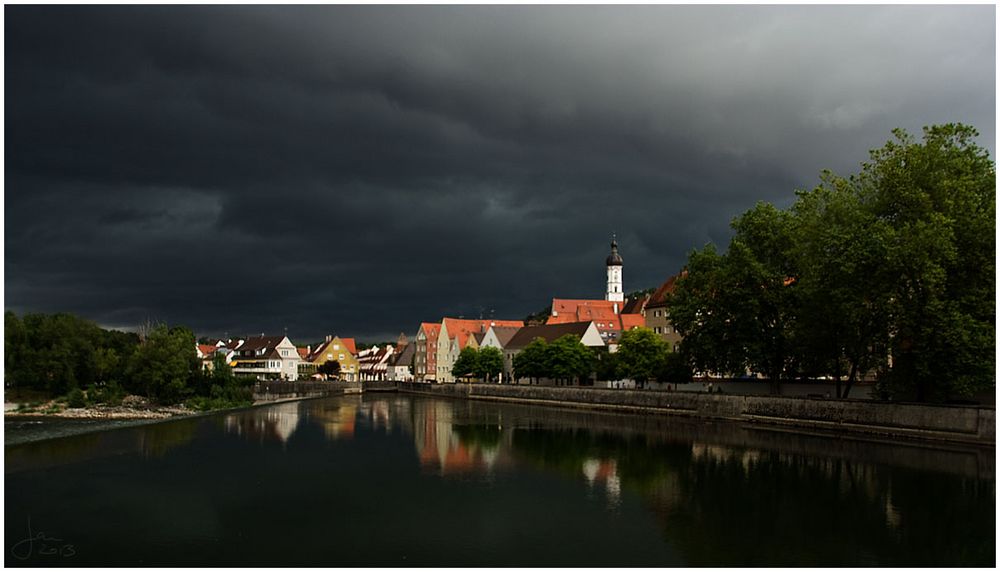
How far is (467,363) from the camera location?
3895 inches

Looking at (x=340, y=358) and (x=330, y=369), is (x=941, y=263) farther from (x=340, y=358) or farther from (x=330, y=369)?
(x=340, y=358)

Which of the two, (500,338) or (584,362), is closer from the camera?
(584,362)

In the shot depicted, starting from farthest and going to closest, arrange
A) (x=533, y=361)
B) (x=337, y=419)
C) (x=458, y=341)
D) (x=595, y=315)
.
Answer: (x=458, y=341)
(x=595, y=315)
(x=533, y=361)
(x=337, y=419)

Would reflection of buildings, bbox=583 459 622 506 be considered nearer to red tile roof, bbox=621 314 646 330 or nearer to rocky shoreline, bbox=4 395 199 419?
rocky shoreline, bbox=4 395 199 419

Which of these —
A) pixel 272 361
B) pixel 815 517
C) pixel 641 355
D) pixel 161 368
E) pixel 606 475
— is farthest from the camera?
pixel 272 361

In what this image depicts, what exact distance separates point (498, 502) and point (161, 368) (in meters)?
45.7

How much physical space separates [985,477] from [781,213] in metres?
25.8

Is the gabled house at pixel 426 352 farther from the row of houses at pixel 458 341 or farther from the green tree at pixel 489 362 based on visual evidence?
the green tree at pixel 489 362

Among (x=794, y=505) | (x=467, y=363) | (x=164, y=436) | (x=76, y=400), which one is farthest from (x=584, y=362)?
(x=794, y=505)

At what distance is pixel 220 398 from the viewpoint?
224 ft

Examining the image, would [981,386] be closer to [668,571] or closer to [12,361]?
[668,571]

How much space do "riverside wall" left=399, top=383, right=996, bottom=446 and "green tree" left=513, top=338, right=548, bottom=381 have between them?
5.78 m

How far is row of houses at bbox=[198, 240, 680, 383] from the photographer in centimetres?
9412
